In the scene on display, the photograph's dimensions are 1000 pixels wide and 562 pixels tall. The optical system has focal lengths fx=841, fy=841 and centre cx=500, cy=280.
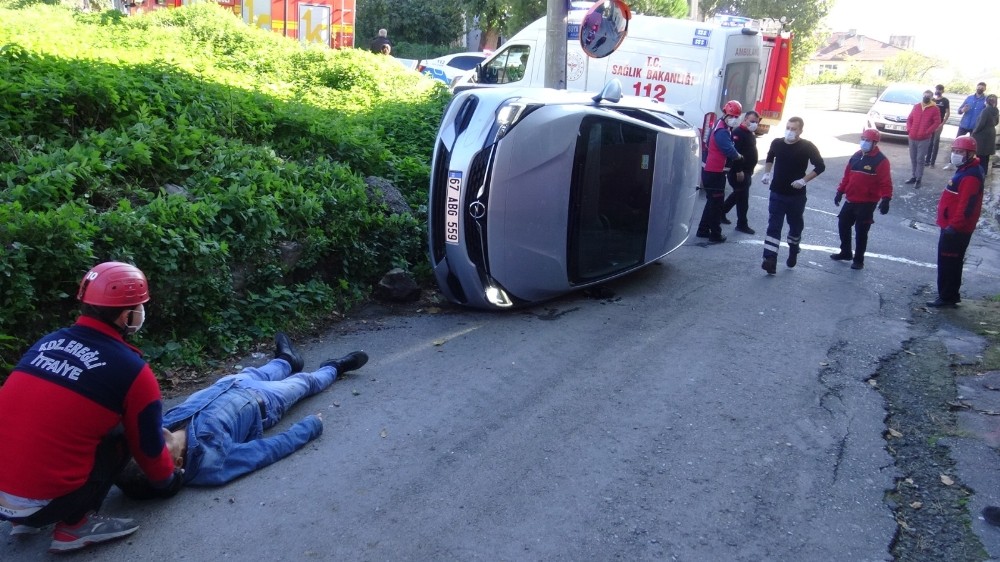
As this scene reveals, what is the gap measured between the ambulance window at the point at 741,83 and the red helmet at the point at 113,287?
39.5ft

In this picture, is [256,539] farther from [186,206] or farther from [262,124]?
[262,124]

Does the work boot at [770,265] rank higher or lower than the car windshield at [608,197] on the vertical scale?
lower

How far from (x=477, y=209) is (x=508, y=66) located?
31.0 ft

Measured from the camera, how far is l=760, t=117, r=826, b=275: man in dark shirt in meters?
9.76

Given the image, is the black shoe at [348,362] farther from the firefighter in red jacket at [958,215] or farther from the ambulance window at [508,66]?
the ambulance window at [508,66]

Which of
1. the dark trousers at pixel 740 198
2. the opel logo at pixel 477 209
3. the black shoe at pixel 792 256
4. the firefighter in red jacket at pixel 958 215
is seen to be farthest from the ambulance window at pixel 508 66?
the opel logo at pixel 477 209

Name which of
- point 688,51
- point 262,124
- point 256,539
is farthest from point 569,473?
point 688,51

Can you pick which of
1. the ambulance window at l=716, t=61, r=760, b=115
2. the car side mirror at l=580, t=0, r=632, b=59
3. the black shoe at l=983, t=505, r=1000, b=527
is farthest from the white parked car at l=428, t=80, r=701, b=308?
the ambulance window at l=716, t=61, r=760, b=115

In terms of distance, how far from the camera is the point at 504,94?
24.3ft

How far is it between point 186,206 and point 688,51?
1028 cm

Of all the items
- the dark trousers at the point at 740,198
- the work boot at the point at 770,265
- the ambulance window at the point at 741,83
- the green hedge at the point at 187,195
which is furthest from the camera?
the ambulance window at the point at 741,83

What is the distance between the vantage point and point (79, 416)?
3627 millimetres

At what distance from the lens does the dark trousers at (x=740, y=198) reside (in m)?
11.8

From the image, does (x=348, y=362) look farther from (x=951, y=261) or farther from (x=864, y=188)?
(x=864, y=188)
